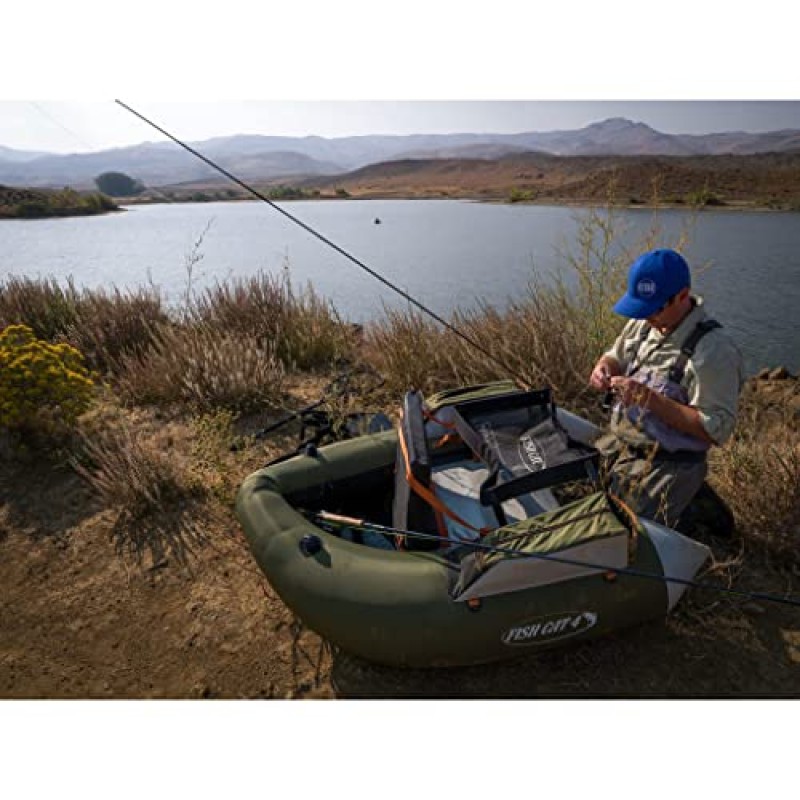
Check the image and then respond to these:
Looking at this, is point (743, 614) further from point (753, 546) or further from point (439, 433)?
point (439, 433)

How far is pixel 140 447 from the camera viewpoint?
3.79 metres

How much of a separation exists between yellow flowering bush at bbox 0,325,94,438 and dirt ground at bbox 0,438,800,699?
3.80 feet

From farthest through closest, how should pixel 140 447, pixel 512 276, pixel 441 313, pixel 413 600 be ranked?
pixel 512 276 < pixel 441 313 < pixel 140 447 < pixel 413 600

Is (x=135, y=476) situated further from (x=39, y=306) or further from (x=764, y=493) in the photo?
(x=39, y=306)

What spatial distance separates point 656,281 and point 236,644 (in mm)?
2442

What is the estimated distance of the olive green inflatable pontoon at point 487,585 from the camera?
2119mm

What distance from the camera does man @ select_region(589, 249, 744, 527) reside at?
8.07ft

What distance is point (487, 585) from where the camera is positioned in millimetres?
2123

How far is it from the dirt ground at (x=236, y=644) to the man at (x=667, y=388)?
541 millimetres

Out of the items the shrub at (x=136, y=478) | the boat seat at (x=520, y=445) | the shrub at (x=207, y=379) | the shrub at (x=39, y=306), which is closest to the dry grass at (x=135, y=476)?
the shrub at (x=136, y=478)

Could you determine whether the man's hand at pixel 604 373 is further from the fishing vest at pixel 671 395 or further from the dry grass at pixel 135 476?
the dry grass at pixel 135 476

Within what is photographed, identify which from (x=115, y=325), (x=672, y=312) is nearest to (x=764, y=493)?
(x=672, y=312)

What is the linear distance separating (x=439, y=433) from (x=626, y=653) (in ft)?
4.10
